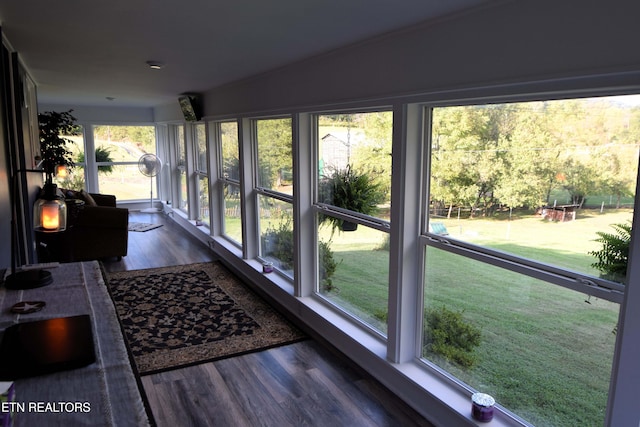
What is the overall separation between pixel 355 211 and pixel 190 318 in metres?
1.79

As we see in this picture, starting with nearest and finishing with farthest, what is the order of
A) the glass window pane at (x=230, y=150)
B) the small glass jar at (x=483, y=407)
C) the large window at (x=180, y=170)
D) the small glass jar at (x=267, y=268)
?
the small glass jar at (x=483, y=407), the small glass jar at (x=267, y=268), the glass window pane at (x=230, y=150), the large window at (x=180, y=170)

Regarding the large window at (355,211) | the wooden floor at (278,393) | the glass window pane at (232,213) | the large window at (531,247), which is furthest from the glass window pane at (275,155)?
the large window at (531,247)

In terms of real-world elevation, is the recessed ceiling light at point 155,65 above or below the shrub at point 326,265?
above

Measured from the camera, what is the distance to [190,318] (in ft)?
13.2

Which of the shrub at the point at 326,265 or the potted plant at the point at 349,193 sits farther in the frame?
the shrub at the point at 326,265

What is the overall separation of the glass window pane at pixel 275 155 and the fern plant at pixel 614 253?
276cm

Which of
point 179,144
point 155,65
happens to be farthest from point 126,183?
point 155,65

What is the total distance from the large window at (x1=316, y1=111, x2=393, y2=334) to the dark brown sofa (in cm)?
315

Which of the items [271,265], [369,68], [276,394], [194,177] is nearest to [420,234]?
[369,68]

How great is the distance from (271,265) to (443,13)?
3187 mm

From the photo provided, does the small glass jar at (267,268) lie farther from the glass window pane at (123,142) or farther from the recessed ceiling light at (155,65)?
the glass window pane at (123,142)

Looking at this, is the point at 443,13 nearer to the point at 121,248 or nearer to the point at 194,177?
the point at 121,248

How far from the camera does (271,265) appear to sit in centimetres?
476

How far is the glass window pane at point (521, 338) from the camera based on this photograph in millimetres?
1908
